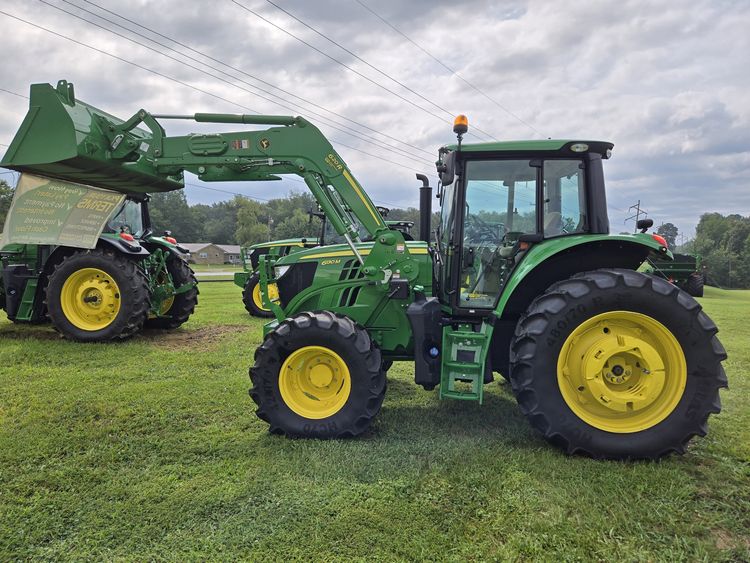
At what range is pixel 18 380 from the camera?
4941 millimetres

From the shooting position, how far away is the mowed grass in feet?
7.52

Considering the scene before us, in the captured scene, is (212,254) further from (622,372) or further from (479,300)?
(622,372)

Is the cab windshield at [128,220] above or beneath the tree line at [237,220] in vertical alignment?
beneath

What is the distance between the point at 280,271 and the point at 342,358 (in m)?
1.45

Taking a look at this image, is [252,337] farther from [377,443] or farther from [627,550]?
[627,550]

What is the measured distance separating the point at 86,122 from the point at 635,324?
19.4 feet

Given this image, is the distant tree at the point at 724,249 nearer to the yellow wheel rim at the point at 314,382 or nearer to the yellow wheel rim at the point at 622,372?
the yellow wheel rim at the point at 622,372

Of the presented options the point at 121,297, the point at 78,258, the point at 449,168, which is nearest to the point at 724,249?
the point at 449,168

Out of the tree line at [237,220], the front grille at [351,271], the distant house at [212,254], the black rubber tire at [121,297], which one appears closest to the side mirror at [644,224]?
the front grille at [351,271]

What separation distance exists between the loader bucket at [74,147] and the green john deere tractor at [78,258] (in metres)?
0.02

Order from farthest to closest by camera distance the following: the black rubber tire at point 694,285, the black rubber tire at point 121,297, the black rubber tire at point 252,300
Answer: the black rubber tire at point 694,285 → the black rubber tire at point 252,300 → the black rubber tire at point 121,297

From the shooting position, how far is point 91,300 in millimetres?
6945

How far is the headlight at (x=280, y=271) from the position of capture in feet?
15.2

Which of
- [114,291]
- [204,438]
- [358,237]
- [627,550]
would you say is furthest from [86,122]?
[627,550]
